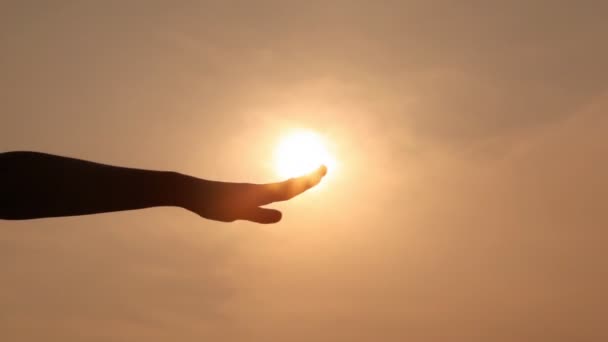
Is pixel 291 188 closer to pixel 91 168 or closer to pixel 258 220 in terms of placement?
pixel 258 220

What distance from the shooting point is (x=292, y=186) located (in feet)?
14.0

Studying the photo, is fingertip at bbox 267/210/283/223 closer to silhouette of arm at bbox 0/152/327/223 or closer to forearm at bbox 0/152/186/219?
silhouette of arm at bbox 0/152/327/223

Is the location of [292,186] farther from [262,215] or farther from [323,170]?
[262,215]

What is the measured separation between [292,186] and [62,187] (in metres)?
2.03

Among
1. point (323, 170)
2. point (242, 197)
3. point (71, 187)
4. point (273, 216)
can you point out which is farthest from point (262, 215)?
point (71, 187)

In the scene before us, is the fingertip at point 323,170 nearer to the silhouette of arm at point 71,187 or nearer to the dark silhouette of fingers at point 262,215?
the dark silhouette of fingers at point 262,215

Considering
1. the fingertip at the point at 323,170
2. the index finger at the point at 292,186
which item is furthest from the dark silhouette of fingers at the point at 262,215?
the fingertip at the point at 323,170

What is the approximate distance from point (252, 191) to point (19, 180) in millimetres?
1664

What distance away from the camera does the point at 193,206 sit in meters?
3.13

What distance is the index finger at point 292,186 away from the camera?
407 cm

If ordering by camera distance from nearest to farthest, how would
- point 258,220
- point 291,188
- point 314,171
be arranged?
point 258,220 < point 291,188 < point 314,171

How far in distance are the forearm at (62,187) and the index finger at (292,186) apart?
1488 millimetres

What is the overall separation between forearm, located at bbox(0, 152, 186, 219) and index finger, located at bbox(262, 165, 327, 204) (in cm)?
149

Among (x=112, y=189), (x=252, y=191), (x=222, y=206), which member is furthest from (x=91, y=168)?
(x=252, y=191)
